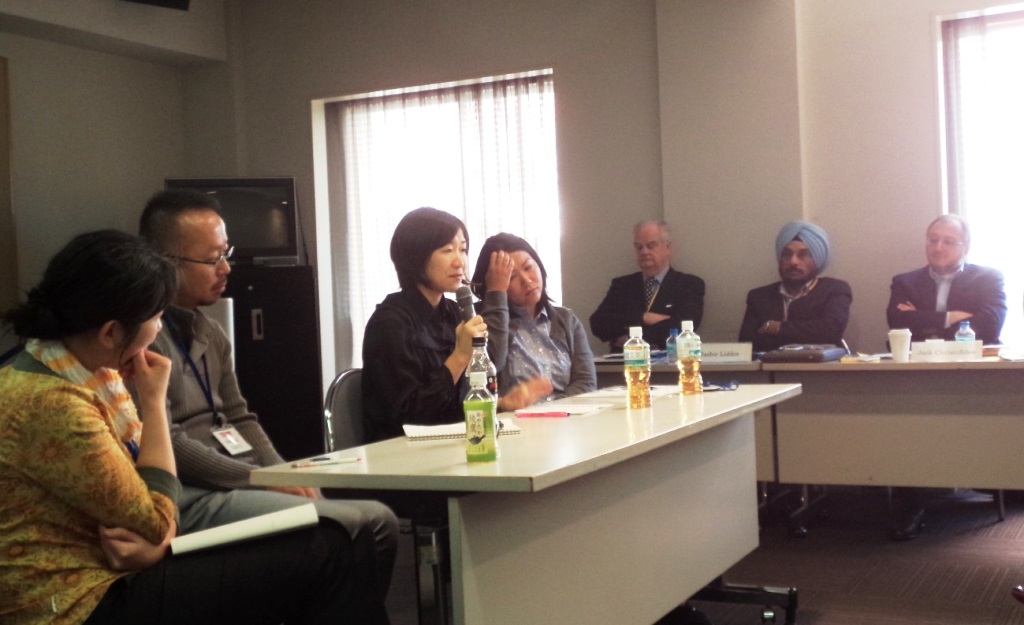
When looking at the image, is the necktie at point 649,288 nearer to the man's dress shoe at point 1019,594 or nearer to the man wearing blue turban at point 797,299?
the man wearing blue turban at point 797,299

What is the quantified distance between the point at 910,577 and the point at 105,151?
17.8 ft

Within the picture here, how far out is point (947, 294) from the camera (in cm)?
517

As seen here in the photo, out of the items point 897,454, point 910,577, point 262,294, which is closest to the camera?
point 910,577

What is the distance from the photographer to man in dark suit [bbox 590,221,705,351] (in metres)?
5.56

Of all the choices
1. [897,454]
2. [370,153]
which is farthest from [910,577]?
[370,153]

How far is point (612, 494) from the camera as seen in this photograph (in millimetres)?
2375

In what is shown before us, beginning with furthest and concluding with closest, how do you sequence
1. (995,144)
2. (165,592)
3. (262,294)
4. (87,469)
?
(262,294)
(995,144)
(165,592)
(87,469)

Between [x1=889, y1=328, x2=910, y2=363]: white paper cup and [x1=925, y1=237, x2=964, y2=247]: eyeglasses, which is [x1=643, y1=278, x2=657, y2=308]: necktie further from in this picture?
[x1=889, y1=328, x2=910, y2=363]: white paper cup

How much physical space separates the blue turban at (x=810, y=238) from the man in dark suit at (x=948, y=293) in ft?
1.28

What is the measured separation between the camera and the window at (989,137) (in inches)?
215

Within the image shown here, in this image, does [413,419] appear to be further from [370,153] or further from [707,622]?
[370,153]

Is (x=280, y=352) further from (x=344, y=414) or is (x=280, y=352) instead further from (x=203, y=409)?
(x=203, y=409)

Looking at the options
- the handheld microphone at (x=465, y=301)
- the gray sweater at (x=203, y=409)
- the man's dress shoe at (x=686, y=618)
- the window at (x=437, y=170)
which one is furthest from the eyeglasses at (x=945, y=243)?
the gray sweater at (x=203, y=409)

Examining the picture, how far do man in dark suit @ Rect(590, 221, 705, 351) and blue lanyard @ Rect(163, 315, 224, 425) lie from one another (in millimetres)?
3194
